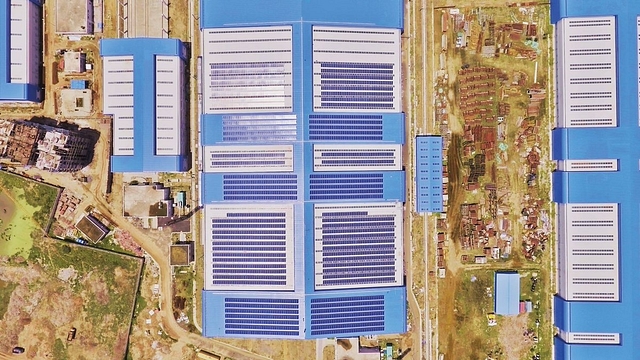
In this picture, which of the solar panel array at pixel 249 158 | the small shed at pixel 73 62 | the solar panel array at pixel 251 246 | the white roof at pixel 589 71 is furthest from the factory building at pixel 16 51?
the white roof at pixel 589 71

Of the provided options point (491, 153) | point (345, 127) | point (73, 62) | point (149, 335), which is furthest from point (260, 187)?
point (491, 153)

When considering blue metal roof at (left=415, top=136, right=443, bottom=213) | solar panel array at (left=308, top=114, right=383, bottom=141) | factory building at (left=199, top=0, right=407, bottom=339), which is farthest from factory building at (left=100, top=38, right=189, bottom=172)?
blue metal roof at (left=415, top=136, right=443, bottom=213)

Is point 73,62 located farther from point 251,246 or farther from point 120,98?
point 251,246

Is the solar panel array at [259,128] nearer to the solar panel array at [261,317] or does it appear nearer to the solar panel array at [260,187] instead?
the solar panel array at [260,187]

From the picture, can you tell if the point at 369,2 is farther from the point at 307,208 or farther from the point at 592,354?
the point at 592,354

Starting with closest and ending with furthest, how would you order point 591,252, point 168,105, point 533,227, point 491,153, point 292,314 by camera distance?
1. point 292,314
2. point 168,105
3. point 591,252
4. point 491,153
5. point 533,227

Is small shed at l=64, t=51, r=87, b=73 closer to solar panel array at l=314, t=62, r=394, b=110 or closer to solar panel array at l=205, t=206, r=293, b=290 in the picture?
solar panel array at l=205, t=206, r=293, b=290
